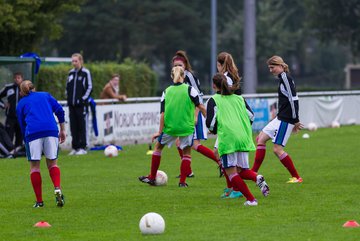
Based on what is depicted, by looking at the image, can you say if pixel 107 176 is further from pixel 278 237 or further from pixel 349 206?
pixel 278 237

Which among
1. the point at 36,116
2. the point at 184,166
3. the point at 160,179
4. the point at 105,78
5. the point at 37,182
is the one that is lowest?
the point at 160,179

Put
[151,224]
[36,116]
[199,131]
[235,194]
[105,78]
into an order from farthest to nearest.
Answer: [105,78]
[199,131]
[235,194]
[36,116]
[151,224]

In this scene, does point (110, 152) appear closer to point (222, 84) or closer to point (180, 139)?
point (180, 139)

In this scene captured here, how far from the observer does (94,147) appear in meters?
24.8

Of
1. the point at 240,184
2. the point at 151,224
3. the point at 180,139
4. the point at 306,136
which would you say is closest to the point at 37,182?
the point at 240,184

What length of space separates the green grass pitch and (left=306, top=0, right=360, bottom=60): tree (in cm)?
4544

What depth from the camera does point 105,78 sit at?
32.0 metres

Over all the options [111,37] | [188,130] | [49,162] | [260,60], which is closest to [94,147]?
[188,130]

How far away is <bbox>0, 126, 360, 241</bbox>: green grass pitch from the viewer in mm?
10898

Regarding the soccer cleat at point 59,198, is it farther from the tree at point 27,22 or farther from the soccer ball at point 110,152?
the tree at point 27,22

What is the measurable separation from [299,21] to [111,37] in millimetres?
22203

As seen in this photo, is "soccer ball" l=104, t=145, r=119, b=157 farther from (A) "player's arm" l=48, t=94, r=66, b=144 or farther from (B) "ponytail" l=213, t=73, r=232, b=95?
(B) "ponytail" l=213, t=73, r=232, b=95

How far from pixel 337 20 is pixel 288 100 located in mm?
51700

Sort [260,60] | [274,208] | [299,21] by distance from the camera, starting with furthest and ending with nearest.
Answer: [299,21] → [260,60] → [274,208]
